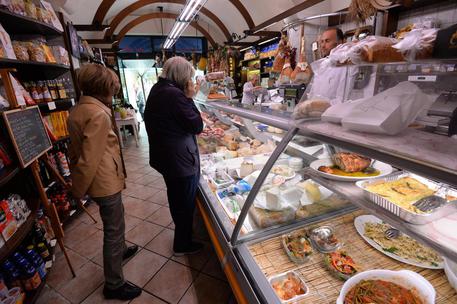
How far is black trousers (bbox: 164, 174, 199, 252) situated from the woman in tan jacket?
0.50 metres

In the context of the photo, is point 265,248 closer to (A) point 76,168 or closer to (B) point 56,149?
(A) point 76,168

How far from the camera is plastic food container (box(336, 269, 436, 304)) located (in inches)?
40.1

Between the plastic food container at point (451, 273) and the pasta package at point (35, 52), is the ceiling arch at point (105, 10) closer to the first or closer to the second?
the pasta package at point (35, 52)

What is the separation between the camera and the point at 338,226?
1.55m

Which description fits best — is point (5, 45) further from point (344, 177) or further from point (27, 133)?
point (344, 177)

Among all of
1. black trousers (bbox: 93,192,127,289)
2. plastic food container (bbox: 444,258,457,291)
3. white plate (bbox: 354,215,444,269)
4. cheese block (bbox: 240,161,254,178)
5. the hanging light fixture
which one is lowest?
black trousers (bbox: 93,192,127,289)

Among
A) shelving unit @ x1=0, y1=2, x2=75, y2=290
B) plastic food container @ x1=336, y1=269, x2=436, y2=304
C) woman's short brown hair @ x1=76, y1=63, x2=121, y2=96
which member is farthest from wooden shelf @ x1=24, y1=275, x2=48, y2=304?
plastic food container @ x1=336, y1=269, x2=436, y2=304

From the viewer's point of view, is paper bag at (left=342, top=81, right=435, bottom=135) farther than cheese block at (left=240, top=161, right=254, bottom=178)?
No

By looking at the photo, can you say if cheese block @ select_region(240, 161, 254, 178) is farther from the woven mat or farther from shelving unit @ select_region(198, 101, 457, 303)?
the woven mat

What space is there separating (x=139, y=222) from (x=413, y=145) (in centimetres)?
327

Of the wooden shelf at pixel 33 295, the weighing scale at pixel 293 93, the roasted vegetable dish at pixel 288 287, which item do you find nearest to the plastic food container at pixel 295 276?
the roasted vegetable dish at pixel 288 287

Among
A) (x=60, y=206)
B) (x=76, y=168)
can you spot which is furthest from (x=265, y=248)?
(x=60, y=206)

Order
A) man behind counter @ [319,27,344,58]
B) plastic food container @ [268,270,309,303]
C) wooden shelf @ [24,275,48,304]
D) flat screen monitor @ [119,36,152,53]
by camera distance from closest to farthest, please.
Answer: plastic food container @ [268,270,309,303] → wooden shelf @ [24,275,48,304] → man behind counter @ [319,27,344,58] → flat screen monitor @ [119,36,152,53]

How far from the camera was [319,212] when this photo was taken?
1.67 meters
